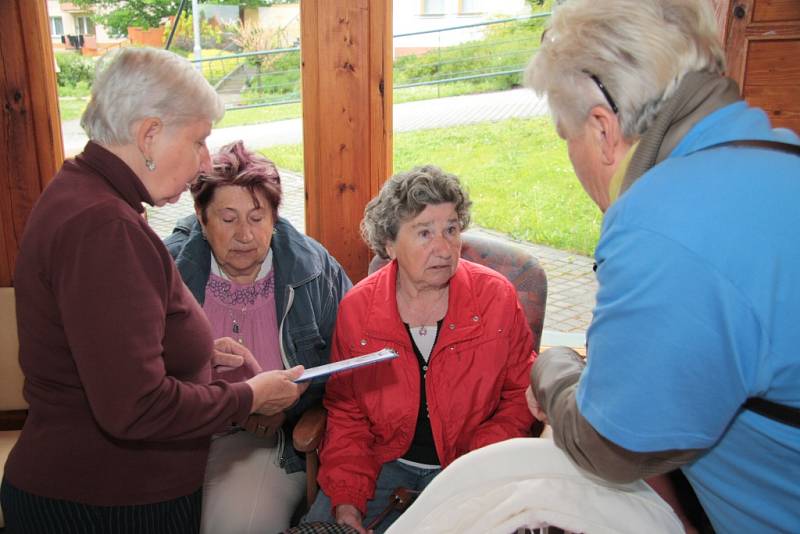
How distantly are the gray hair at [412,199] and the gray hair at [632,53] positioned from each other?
42.2 inches

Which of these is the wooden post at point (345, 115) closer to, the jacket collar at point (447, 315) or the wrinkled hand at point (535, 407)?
the jacket collar at point (447, 315)

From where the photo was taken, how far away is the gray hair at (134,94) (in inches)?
54.5

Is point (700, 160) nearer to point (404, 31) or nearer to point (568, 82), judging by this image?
point (568, 82)

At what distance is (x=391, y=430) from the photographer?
2.07 metres

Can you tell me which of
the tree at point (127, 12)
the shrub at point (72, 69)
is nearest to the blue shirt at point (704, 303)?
the tree at point (127, 12)

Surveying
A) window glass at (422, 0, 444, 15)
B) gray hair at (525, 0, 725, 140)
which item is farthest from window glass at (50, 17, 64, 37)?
gray hair at (525, 0, 725, 140)

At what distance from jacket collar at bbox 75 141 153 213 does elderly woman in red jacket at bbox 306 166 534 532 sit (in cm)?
90

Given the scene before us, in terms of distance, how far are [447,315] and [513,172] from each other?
1158 mm

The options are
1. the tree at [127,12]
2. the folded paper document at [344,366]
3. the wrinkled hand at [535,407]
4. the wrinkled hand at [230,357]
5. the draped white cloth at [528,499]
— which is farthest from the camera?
the tree at [127,12]

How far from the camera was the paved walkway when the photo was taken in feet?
9.65

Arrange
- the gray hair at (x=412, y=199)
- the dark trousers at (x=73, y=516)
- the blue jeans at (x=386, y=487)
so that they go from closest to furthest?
the dark trousers at (x=73, y=516) < the blue jeans at (x=386, y=487) < the gray hair at (x=412, y=199)

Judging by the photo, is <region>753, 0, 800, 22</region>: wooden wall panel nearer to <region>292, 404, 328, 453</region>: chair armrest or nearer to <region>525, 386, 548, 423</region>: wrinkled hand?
<region>525, 386, 548, 423</region>: wrinkled hand

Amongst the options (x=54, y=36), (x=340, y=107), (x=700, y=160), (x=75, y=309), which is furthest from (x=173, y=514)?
(x=54, y=36)

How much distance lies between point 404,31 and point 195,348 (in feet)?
5.94
